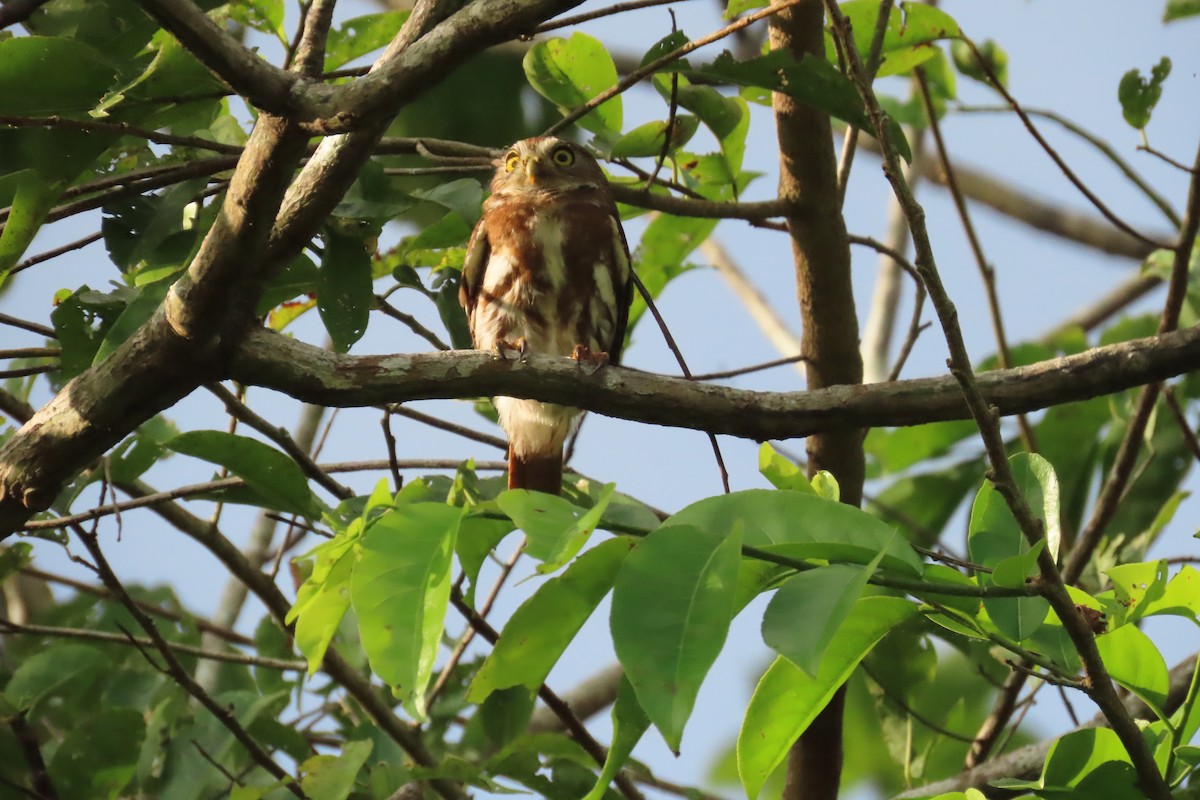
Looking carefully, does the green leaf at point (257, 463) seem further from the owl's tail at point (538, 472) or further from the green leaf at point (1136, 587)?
the green leaf at point (1136, 587)

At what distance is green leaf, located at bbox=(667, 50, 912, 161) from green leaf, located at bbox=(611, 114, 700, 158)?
482 millimetres

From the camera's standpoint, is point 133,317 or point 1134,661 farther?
point 133,317

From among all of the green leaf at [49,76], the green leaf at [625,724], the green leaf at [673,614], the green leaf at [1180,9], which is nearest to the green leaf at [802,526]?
the green leaf at [673,614]

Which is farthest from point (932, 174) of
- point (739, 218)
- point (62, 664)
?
point (62, 664)

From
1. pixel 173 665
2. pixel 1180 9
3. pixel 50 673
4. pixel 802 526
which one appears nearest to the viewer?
pixel 802 526

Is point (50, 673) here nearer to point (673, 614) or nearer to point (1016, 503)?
point (673, 614)

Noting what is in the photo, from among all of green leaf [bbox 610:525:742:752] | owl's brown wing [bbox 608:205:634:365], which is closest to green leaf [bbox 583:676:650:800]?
green leaf [bbox 610:525:742:752]

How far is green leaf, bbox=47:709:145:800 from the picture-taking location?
11.7ft

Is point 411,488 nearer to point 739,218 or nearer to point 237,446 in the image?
point 237,446

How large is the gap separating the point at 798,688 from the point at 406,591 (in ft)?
1.91

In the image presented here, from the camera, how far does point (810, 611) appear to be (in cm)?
159

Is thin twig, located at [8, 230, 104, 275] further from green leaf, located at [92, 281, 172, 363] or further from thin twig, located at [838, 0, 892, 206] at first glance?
thin twig, located at [838, 0, 892, 206]

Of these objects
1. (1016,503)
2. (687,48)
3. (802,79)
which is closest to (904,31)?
(802,79)

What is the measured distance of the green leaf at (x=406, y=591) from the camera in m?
1.65
